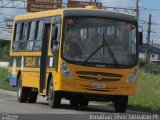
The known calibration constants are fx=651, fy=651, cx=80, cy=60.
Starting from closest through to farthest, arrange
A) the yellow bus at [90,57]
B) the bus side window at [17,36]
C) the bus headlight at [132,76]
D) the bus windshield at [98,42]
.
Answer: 1. the yellow bus at [90,57]
2. the bus windshield at [98,42]
3. the bus headlight at [132,76]
4. the bus side window at [17,36]

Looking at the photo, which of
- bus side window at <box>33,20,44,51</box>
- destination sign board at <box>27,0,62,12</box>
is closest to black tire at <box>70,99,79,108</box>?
bus side window at <box>33,20,44,51</box>

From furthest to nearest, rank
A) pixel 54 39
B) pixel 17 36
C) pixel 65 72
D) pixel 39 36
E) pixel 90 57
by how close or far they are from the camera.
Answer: pixel 17 36, pixel 39 36, pixel 54 39, pixel 90 57, pixel 65 72

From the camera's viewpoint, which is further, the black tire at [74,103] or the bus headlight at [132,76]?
the black tire at [74,103]

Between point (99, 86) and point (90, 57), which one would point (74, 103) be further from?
point (90, 57)

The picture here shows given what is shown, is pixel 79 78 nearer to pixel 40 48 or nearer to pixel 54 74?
pixel 54 74

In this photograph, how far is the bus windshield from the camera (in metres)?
20.9

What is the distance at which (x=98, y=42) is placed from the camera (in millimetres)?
21203

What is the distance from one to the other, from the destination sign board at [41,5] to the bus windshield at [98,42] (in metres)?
40.4

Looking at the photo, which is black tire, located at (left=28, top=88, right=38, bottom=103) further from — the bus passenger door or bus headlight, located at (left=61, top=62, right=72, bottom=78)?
bus headlight, located at (left=61, top=62, right=72, bottom=78)

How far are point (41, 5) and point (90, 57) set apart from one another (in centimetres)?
4201

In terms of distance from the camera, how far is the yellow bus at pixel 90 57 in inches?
813

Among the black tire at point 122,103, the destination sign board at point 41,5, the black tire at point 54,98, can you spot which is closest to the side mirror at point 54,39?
the black tire at point 54,98

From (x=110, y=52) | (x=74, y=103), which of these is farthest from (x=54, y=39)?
(x=74, y=103)

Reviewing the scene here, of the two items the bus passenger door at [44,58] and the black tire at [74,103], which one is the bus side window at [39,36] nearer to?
the bus passenger door at [44,58]
